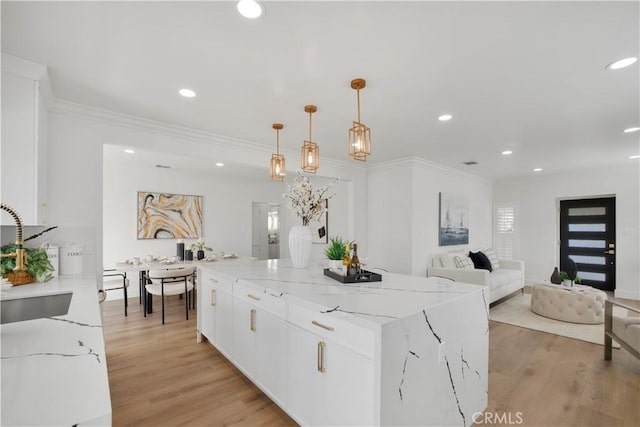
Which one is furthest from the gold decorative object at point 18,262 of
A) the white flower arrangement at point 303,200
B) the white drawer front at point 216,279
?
the white flower arrangement at point 303,200

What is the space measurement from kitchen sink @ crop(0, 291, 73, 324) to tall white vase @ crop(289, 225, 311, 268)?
5.64 feet

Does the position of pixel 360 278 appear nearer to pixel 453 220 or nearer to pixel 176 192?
pixel 453 220

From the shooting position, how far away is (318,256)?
22.0 ft

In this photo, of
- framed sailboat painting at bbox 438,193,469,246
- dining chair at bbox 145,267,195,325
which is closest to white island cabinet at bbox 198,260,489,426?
dining chair at bbox 145,267,195,325

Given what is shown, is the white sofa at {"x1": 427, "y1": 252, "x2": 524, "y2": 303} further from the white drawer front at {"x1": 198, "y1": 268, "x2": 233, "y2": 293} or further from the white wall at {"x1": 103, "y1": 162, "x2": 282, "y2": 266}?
the white wall at {"x1": 103, "y1": 162, "x2": 282, "y2": 266}

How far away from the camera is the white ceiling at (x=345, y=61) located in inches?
66.0

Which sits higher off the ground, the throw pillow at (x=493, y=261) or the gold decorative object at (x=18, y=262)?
the gold decorative object at (x=18, y=262)

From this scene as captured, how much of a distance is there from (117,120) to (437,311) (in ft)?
11.7

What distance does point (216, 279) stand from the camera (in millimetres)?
3018

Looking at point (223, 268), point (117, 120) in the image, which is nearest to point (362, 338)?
point (223, 268)

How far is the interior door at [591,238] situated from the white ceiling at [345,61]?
3.42 metres

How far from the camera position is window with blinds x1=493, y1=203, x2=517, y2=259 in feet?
23.2

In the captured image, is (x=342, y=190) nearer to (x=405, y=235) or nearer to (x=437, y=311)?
(x=405, y=235)

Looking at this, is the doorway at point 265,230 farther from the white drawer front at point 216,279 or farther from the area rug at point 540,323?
the area rug at point 540,323
